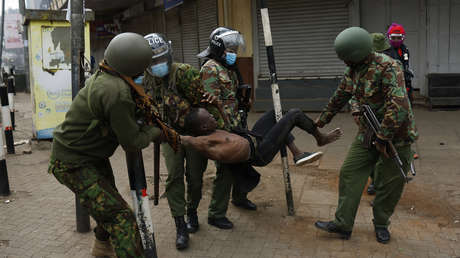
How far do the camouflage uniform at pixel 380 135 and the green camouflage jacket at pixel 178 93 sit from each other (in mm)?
1329

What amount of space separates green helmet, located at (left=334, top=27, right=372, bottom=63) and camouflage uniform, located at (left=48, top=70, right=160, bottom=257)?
1.65 meters

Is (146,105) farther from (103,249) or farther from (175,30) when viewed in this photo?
(175,30)

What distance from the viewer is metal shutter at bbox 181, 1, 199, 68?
13.8 meters

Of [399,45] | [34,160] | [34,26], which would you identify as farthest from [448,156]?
[34,26]

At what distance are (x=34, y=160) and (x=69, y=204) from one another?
2.72 meters

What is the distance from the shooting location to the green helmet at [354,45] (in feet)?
12.2

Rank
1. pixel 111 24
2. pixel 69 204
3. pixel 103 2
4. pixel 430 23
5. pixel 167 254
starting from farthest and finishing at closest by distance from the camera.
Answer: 1. pixel 111 24
2. pixel 103 2
3. pixel 430 23
4. pixel 69 204
5. pixel 167 254

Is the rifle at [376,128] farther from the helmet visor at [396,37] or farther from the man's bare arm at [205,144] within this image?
the helmet visor at [396,37]

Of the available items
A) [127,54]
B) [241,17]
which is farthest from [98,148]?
[241,17]

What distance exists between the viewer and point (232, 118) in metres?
4.42

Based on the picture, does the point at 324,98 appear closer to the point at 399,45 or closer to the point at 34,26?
the point at 399,45

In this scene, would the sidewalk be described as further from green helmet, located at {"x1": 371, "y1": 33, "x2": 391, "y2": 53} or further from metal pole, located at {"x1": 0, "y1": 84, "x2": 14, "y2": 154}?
green helmet, located at {"x1": 371, "y1": 33, "x2": 391, "y2": 53}

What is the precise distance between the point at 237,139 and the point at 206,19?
9659mm

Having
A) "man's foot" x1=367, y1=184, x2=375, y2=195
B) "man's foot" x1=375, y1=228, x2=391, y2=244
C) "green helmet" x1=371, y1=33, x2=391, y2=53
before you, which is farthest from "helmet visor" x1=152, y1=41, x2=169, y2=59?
"man's foot" x1=367, y1=184, x2=375, y2=195
